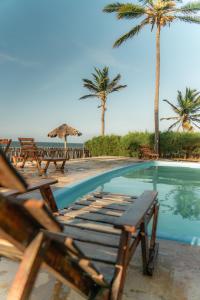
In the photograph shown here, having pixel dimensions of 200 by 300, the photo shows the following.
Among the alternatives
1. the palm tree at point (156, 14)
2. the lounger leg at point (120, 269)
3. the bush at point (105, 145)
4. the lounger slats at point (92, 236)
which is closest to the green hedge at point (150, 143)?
the bush at point (105, 145)

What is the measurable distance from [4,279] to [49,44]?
37429 millimetres

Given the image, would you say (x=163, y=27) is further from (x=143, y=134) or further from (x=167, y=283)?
(x=167, y=283)

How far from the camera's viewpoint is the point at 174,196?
27.2 feet

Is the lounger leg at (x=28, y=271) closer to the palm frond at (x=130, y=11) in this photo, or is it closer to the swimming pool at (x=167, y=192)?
the swimming pool at (x=167, y=192)

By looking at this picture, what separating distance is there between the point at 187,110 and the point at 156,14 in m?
17.8

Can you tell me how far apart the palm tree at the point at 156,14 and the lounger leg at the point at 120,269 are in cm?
1785

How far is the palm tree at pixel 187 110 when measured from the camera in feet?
112

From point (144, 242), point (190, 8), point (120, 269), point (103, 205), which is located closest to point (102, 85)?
point (190, 8)

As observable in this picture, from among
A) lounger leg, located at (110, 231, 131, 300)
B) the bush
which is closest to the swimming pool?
lounger leg, located at (110, 231, 131, 300)

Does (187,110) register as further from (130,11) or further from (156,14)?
(130,11)

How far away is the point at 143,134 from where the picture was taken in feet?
67.3

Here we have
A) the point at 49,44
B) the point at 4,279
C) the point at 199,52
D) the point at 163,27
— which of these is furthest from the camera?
the point at 49,44

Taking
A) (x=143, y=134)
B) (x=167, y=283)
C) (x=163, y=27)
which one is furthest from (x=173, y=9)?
(x=167, y=283)

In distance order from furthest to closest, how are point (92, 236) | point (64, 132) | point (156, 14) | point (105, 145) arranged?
point (105, 145), point (156, 14), point (64, 132), point (92, 236)
